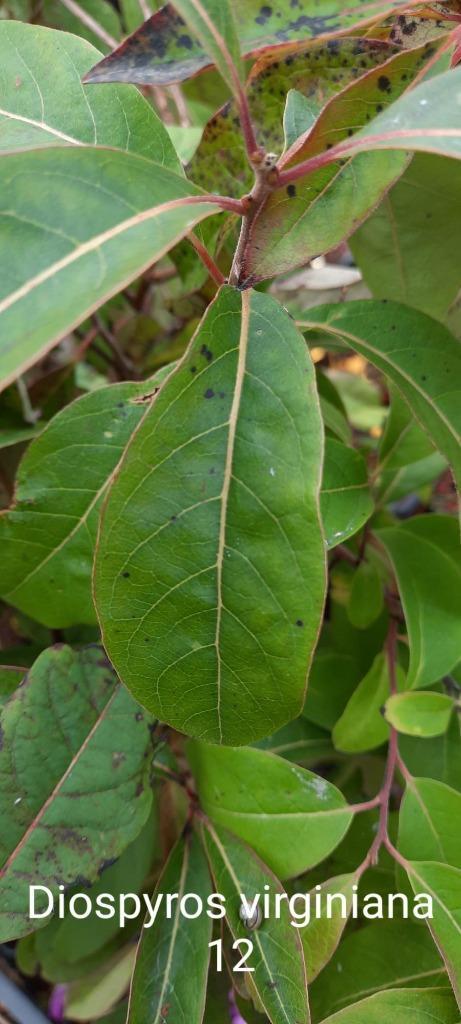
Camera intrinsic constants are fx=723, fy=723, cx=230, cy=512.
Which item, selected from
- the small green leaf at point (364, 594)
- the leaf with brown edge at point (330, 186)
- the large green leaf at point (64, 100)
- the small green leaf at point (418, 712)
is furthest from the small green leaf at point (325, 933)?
the large green leaf at point (64, 100)

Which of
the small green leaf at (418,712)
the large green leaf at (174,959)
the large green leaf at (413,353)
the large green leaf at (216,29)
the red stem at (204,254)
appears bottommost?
the large green leaf at (174,959)

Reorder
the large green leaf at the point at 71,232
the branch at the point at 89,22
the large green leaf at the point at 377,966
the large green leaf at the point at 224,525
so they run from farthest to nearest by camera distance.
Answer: the branch at the point at 89,22, the large green leaf at the point at 377,966, the large green leaf at the point at 224,525, the large green leaf at the point at 71,232

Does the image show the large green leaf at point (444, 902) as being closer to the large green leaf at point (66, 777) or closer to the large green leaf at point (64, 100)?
the large green leaf at point (66, 777)

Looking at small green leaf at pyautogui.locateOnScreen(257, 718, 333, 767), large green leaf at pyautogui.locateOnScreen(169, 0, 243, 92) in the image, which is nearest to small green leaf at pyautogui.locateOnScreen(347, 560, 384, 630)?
small green leaf at pyautogui.locateOnScreen(257, 718, 333, 767)

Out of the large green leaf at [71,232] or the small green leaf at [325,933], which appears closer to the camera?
the large green leaf at [71,232]

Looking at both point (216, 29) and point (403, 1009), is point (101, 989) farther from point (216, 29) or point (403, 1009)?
point (216, 29)

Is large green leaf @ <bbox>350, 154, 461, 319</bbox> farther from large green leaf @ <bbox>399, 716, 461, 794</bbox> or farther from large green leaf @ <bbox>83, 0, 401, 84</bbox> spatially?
large green leaf @ <bbox>399, 716, 461, 794</bbox>

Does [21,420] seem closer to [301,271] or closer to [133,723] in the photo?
[133,723]
